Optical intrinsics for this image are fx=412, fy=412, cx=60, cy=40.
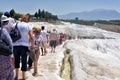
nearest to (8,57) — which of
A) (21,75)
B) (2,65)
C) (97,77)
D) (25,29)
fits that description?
(2,65)

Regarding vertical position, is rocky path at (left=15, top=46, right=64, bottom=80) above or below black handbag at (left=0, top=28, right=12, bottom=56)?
below

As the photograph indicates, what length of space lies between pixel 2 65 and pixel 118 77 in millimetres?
7884

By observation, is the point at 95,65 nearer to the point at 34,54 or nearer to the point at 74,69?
the point at 74,69

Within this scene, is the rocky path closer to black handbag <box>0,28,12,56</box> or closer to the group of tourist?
the group of tourist

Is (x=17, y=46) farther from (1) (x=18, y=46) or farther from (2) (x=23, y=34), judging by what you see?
(2) (x=23, y=34)

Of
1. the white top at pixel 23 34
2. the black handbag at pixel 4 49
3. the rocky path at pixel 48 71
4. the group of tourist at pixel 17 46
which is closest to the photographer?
the black handbag at pixel 4 49

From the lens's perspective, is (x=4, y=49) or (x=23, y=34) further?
(x=23, y=34)

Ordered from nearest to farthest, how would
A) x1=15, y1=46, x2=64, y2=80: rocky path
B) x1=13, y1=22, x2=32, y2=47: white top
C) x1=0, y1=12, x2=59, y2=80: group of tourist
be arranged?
x1=0, y1=12, x2=59, y2=80: group of tourist → x1=13, y1=22, x2=32, y2=47: white top → x1=15, y1=46, x2=64, y2=80: rocky path

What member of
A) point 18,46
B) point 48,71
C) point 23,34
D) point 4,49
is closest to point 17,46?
point 18,46

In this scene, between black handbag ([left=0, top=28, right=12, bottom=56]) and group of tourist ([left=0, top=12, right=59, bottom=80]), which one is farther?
group of tourist ([left=0, top=12, right=59, bottom=80])

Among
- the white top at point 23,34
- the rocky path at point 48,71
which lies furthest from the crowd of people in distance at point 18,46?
the rocky path at point 48,71

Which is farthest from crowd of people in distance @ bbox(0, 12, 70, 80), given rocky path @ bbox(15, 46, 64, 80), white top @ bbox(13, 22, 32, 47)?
rocky path @ bbox(15, 46, 64, 80)

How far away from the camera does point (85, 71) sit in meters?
16.5

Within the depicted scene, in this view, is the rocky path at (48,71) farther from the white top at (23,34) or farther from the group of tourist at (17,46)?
the white top at (23,34)
